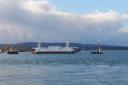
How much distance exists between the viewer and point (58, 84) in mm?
43625

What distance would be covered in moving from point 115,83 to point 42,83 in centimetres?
719

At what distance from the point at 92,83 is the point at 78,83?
141 cm

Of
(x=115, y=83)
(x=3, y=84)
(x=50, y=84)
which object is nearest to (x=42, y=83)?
(x=50, y=84)

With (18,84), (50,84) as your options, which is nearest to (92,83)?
(50,84)

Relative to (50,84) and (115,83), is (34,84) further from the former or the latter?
(115,83)

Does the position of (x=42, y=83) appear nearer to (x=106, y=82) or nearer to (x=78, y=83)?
(x=78, y=83)

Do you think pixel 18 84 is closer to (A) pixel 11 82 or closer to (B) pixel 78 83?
(A) pixel 11 82

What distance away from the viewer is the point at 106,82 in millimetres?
45688

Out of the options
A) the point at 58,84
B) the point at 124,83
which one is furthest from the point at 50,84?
the point at 124,83

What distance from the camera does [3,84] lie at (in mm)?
43844

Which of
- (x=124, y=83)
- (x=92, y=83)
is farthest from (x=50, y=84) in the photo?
(x=124, y=83)

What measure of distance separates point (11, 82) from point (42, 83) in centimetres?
332

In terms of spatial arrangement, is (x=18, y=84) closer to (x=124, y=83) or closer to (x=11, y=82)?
(x=11, y=82)

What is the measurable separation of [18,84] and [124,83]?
1030 centimetres
